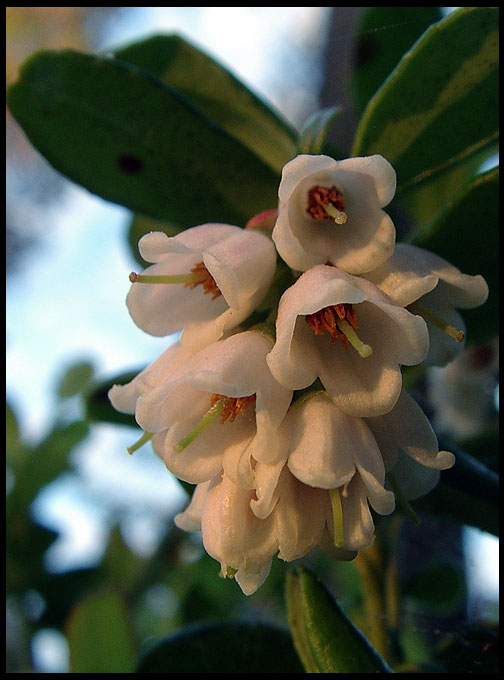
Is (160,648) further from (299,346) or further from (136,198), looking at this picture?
(136,198)

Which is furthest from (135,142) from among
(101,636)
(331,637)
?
(101,636)

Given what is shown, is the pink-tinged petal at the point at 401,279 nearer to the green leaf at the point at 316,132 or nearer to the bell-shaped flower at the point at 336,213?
the bell-shaped flower at the point at 336,213

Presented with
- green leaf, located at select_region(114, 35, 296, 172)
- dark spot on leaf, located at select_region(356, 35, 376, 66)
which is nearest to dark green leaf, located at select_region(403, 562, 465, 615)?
green leaf, located at select_region(114, 35, 296, 172)

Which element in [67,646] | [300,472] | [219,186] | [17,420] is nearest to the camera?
[300,472]

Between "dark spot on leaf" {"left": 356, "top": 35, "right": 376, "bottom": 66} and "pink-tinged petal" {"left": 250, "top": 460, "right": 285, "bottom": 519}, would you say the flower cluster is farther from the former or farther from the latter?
"dark spot on leaf" {"left": 356, "top": 35, "right": 376, "bottom": 66}

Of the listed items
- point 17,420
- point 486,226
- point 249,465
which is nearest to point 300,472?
point 249,465

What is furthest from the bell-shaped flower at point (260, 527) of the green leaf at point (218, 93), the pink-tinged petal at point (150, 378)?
the green leaf at point (218, 93)
